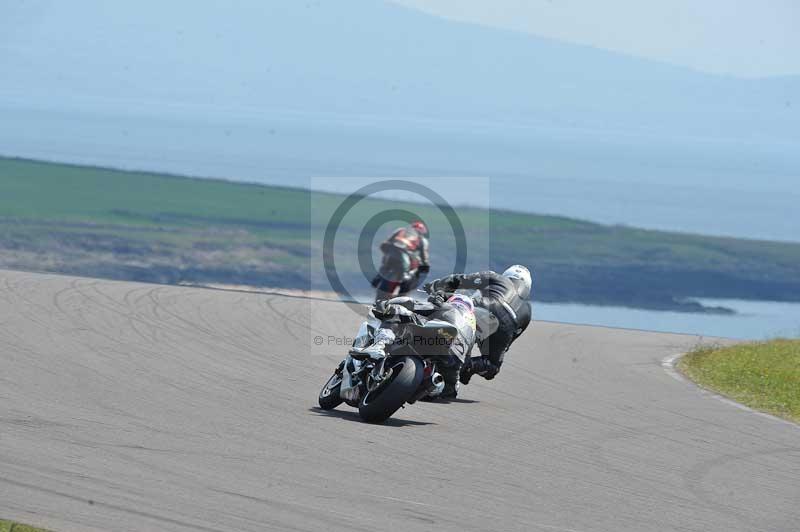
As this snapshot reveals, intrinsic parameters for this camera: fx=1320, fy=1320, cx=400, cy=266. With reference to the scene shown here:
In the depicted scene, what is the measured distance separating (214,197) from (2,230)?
90.4 ft

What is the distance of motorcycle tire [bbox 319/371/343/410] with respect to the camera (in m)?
10.8

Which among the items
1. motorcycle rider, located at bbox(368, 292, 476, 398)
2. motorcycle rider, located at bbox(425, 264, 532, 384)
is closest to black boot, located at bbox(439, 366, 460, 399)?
motorcycle rider, located at bbox(368, 292, 476, 398)

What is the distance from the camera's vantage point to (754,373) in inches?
633

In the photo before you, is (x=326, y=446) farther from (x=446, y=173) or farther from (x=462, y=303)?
(x=446, y=173)

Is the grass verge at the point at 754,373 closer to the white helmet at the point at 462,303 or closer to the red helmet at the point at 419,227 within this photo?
the red helmet at the point at 419,227

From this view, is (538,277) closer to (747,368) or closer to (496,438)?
(747,368)

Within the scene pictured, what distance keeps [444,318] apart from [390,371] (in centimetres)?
99


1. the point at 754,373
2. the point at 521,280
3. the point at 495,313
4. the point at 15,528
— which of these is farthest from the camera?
the point at 754,373

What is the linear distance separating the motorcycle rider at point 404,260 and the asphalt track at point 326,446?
4.82 feet

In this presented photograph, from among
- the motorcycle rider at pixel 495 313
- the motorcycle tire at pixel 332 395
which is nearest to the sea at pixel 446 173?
the motorcycle rider at pixel 495 313

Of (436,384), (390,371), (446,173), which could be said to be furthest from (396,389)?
(446,173)

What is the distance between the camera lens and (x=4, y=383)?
11.1 metres

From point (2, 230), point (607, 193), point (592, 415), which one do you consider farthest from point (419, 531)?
point (607, 193)

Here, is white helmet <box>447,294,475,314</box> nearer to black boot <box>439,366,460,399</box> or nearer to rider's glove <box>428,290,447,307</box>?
rider's glove <box>428,290,447,307</box>
